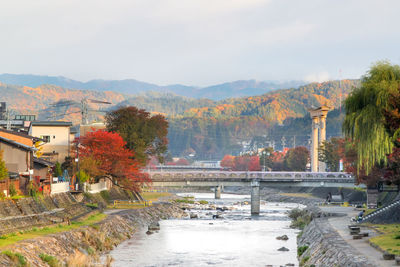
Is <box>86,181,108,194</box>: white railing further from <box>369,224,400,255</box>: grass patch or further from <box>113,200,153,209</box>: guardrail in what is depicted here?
<box>369,224,400,255</box>: grass patch

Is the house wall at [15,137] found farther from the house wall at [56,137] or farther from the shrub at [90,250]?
the house wall at [56,137]

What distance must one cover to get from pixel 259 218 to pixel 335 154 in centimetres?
6967

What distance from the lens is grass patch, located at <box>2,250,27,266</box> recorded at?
38.0 meters

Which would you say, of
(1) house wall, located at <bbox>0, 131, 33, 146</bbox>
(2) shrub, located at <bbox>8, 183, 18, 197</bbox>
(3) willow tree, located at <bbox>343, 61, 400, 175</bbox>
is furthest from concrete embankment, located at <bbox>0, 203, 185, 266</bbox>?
(3) willow tree, located at <bbox>343, 61, 400, 175</bbox>

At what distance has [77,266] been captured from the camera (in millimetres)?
45969

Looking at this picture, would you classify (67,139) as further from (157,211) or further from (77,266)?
(77,266)

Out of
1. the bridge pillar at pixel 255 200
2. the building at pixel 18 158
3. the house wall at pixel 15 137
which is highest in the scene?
the house wall at pixel 15 137

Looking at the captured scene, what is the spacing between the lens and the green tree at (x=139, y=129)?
403ft

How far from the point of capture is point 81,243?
5516 centimetres

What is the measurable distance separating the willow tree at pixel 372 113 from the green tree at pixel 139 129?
66234mm

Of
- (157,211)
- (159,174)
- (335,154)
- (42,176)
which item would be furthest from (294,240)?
(335,154)

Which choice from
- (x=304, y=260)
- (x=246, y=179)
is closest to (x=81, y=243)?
(x=304, y=260)

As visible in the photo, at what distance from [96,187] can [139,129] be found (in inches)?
936

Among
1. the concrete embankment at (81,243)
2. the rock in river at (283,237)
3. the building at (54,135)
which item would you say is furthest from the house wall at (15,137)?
the building at (54,135)
